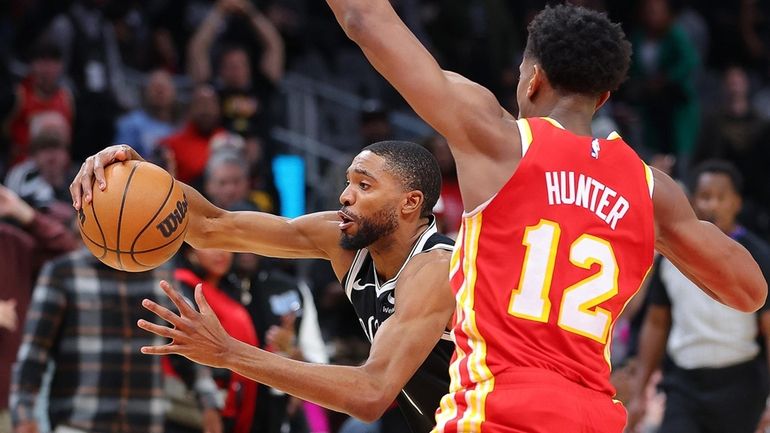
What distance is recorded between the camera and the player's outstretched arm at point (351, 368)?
3736 mm

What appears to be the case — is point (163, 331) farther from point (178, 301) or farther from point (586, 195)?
point (586, 195)

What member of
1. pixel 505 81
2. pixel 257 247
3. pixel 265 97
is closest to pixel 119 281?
pixel 257 247

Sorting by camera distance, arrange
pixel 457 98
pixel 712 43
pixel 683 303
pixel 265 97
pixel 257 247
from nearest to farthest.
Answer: pixel 457 98 → pixel 257 247 → pixel 683 303 → pixel 265 97 → pixel 712 43

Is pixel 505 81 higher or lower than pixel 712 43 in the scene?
lower

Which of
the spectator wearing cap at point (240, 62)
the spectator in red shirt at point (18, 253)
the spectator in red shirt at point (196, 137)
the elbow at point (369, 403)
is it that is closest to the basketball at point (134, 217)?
the elbow at point (369, 403)

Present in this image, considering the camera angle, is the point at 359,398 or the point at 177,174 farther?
the point at 177,174

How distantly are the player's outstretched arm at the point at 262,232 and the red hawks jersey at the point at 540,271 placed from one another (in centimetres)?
143

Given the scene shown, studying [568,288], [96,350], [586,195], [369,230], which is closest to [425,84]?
[586,195]

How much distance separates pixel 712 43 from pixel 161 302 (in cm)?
1024

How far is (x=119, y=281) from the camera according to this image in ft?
23.1

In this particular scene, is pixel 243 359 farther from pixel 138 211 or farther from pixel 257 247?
pixel 257 247

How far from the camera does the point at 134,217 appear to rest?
4.50m

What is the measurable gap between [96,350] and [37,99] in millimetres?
4532

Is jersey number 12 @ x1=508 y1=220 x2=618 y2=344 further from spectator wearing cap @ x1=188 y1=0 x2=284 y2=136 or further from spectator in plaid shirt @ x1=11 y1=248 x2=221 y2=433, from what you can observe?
spectator wearing cap @ x1=188 y1=0 x2=284 y2=136
